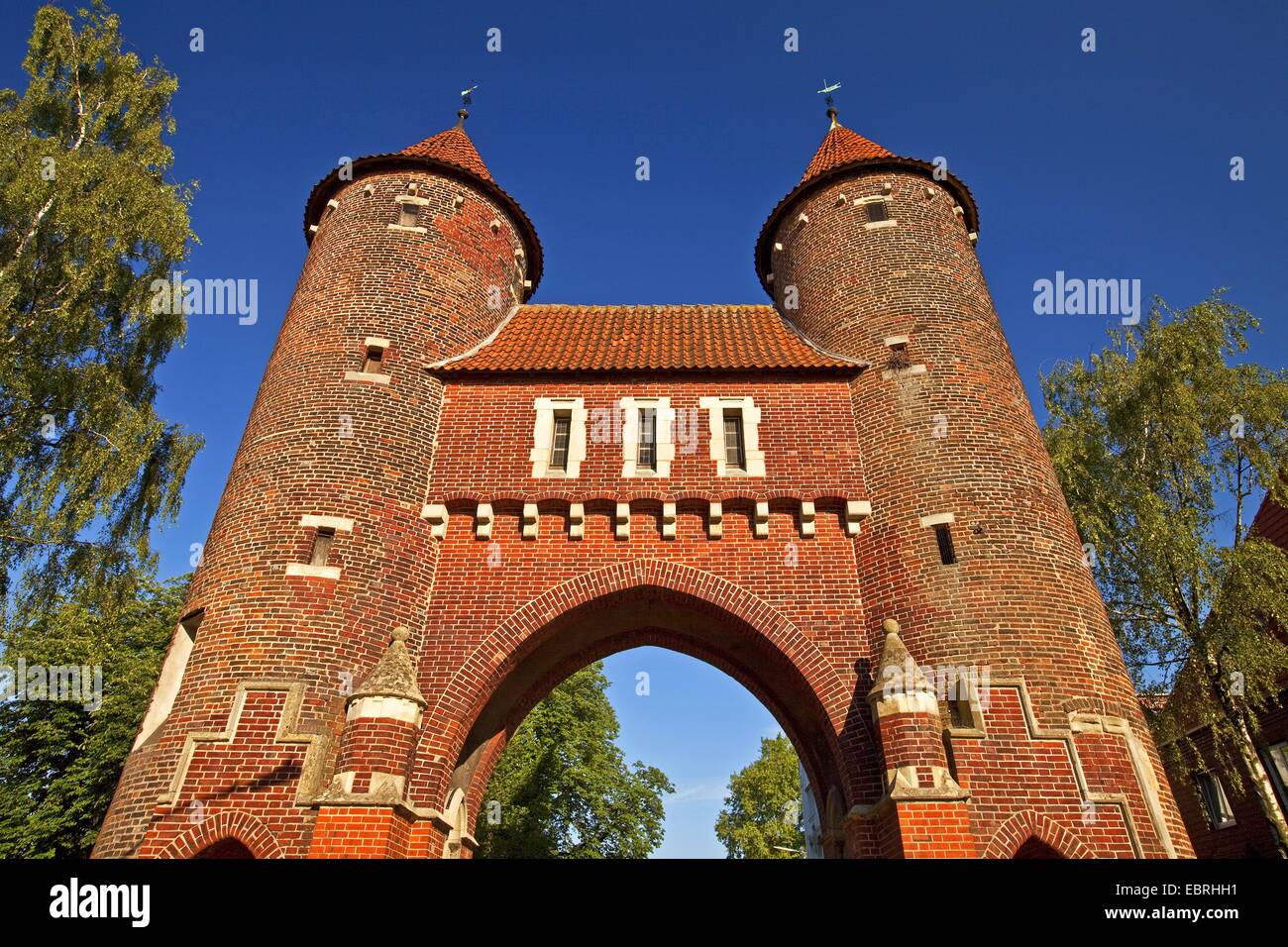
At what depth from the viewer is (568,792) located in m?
26.5

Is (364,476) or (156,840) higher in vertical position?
(364,476)

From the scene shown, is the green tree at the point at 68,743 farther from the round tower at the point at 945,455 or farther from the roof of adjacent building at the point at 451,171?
the round tower at the point at 945,455

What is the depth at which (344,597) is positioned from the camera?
1033cm

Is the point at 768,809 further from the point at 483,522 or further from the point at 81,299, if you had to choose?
the point at 81,299

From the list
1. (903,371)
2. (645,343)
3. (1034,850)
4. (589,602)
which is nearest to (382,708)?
(589,602)

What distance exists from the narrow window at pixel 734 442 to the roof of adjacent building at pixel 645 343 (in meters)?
0.91

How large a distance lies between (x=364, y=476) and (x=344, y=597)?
6.52 ft

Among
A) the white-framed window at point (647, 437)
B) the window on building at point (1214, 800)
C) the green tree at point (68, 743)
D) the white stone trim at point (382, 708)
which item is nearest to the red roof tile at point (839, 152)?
the white-framed window at point (647, 437)

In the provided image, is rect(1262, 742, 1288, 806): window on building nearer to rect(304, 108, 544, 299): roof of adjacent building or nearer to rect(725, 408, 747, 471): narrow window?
rect(725, 408, 747, 471): narrow window

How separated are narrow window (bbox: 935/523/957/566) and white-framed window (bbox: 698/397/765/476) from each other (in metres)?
2.76

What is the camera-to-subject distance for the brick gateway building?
8.84m

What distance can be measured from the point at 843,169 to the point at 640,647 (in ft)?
34.9
